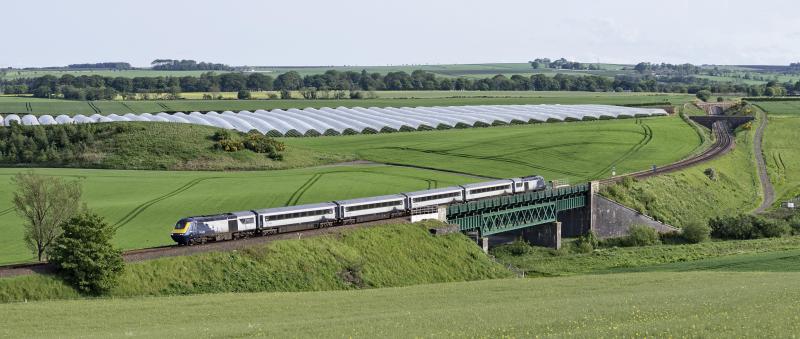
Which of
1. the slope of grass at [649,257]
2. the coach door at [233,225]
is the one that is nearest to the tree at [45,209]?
the coach door at [233,225]

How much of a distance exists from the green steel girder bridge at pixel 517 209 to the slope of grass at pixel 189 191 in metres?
14.7

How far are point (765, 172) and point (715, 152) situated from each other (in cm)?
825

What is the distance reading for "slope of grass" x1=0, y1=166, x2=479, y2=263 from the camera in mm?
72188

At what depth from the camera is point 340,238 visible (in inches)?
2589

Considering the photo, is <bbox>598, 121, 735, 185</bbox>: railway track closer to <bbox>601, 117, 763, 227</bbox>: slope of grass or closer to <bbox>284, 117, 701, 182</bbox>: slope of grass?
<bbox>601, 117, 763, 227</bbox>: slope of grass

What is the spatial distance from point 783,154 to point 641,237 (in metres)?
77.8

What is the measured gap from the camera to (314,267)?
60656mm

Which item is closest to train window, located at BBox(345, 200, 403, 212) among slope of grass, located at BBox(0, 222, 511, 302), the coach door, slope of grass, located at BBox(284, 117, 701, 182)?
slope of grass, located at BBox(0, 222, 511, 302)

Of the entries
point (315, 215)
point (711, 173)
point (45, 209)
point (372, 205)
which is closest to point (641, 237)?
point (372, 205)

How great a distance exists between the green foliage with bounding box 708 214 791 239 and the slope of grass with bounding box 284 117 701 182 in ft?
72.3

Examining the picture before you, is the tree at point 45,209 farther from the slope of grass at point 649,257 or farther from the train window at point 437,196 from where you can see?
the slope of grass at point 649,257

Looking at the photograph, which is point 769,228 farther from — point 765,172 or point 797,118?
point 797,118

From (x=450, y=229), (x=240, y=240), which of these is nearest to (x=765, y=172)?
(x=450, y=229)

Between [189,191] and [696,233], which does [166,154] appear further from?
[696,233]
